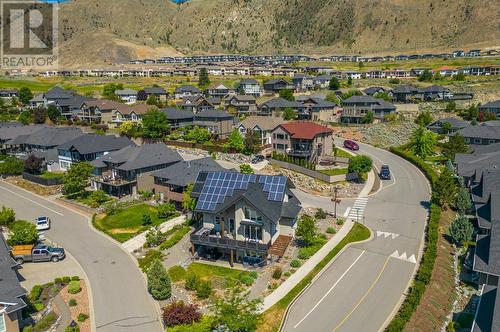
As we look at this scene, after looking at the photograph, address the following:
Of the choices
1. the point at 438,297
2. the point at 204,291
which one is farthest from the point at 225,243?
the point at 438,297

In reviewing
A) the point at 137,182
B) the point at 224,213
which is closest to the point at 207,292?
the point at 224,213

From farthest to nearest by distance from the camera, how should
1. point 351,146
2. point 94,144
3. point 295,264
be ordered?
point 351,146, point 94,144, point 295,264

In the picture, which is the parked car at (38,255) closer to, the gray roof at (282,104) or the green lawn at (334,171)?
the green lawn at (334,171)

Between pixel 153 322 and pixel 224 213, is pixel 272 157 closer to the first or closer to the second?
pixel 224 213

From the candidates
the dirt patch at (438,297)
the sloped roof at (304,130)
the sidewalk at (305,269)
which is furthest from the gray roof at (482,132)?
the sidewalk at (305,269)

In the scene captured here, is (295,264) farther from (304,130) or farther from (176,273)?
(304,130)
